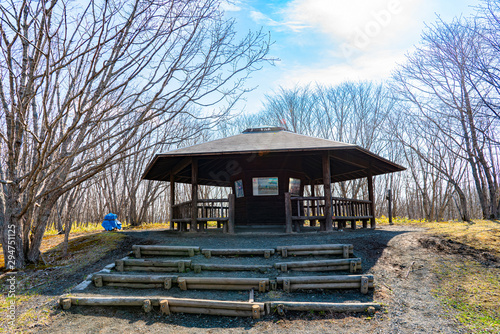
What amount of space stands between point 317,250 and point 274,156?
6.26m

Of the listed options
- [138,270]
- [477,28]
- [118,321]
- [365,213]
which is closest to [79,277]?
[138,270]

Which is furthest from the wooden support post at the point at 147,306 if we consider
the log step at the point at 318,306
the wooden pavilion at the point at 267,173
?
the wooden pavilion at the point at 267,173

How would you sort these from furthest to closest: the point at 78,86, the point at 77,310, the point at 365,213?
1. the point at 365,213
2. the point at 78,86
3. the point at 77,310

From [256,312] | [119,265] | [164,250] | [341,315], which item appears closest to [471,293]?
[341,315]

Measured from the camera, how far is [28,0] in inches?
240

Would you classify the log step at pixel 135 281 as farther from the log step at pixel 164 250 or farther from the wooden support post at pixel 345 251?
the wooden support post at pixel 345 251

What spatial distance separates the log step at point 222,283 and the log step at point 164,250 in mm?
1643

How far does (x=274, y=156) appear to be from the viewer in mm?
13398

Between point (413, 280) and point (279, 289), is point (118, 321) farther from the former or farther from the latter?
point (413, 280)

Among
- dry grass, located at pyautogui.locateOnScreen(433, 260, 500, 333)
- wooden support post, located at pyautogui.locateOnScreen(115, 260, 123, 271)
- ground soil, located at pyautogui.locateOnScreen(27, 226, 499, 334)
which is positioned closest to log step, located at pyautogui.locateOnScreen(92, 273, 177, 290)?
ground soil, located at pyautogui.locateOnScreen(27, 226, 499, 334)

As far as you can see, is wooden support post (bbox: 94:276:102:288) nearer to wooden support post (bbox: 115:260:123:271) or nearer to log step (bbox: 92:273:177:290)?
log step (bbox: 92:273:177:290)

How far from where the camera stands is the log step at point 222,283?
20.7ft

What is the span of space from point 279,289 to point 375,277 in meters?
2.24

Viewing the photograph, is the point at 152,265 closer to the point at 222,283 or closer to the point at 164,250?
the point at 164,250
